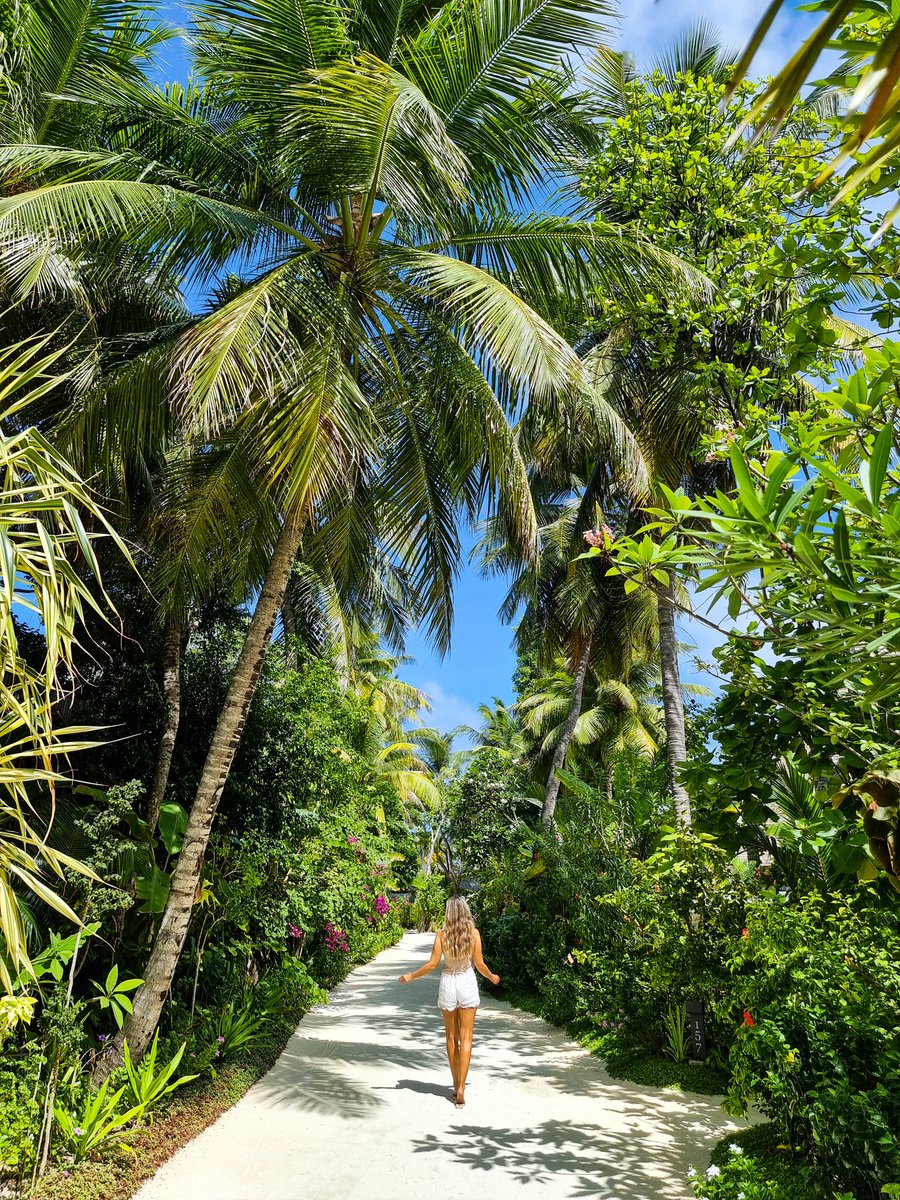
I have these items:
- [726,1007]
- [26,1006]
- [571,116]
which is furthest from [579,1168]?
[571,116]

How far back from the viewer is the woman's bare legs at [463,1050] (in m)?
5.96

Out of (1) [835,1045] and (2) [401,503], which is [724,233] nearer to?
(2) [401,503]

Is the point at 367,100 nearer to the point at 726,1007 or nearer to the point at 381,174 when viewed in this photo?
the point at 381,174

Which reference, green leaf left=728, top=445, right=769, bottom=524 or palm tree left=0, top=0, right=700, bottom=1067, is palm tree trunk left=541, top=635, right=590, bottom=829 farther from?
green leaf left=728, top=445, right=769, bottom=524

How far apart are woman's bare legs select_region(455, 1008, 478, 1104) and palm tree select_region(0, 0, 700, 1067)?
215cm

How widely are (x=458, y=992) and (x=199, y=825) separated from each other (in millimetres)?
2317

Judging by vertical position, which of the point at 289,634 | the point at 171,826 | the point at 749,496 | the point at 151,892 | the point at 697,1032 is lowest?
Result: the point at 697,1032

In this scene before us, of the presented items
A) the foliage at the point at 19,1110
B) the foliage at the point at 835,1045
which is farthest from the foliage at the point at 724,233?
the foliage at the point at 19,1110

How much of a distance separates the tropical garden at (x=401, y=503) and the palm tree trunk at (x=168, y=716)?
73mm

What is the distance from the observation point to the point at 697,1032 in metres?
7.04

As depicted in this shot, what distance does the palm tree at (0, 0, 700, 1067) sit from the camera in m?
5.54

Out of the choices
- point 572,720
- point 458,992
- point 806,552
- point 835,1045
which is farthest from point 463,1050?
point 572,720

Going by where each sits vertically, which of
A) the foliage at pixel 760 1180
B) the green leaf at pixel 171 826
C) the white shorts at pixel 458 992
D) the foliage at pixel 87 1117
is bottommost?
the foliage at pixel 87 1117

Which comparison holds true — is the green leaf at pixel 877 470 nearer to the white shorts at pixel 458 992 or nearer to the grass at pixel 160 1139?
the grass at pixel 160 1139
